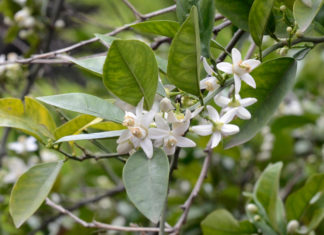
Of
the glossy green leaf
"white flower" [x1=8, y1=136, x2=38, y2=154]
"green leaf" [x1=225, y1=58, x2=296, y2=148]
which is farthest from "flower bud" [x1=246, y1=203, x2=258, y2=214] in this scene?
"white flower" [x1=8, y1=136, x2=38, y2=154]

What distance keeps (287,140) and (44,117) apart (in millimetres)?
1149

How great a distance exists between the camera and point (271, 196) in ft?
3.26

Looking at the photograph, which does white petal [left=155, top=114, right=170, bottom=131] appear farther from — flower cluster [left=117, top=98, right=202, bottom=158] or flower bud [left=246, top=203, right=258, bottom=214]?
flower bud [left=246, top=203, right=258, bottom=214]

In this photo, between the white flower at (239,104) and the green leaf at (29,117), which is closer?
the white flower at (239,104)

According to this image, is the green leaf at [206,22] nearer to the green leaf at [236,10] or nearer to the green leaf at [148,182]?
the green leaf at [236,10]

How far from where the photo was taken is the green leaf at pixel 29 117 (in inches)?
31.1

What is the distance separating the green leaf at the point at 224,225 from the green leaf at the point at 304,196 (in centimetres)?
11

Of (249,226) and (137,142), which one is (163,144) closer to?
(137,142)

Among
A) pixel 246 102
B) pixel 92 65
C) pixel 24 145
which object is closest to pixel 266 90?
pixel 246 102

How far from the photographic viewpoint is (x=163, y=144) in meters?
0.66

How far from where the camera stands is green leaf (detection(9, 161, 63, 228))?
74 centimetres

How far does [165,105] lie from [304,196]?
559mm

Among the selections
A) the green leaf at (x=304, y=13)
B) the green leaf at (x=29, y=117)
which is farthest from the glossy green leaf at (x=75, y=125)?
the green leaf at (x=304, y=13)

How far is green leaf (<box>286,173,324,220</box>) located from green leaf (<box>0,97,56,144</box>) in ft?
1.95
